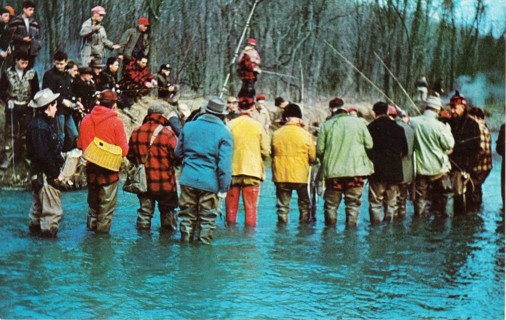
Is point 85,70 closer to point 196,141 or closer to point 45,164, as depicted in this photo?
point 45,164

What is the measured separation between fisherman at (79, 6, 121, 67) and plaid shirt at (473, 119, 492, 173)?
3080mm

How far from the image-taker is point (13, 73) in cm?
696

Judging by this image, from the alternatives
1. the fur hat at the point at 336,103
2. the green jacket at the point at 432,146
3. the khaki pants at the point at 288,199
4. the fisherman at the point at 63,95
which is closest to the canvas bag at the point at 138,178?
the fisherman at the point at 63,95

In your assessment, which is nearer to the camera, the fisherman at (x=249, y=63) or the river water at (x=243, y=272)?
the river water at (x=243, y=272)

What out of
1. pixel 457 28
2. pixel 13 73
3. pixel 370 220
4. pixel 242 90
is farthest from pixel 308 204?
pixel 13 73

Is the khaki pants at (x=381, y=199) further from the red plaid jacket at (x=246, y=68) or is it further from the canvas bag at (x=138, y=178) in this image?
the canvas bag at (x=138, y=178)

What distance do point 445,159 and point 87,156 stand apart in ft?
11.3

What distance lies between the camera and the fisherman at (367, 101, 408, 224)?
8.08m

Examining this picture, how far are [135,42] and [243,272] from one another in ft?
6.57

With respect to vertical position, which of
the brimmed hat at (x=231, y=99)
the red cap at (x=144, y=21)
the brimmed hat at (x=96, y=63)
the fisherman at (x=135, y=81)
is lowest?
the brimmed hat at (x=231, y=99)

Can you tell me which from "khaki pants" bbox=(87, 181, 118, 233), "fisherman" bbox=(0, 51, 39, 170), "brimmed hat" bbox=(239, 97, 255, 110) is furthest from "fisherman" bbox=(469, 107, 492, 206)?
"fisherman" bbox=(0, 51, 39, 170)

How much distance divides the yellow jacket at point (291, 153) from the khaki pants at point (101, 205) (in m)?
1.65

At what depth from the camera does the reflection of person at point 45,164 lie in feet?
21.2

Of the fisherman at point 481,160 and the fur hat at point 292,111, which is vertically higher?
the fur hat at point 292,111
